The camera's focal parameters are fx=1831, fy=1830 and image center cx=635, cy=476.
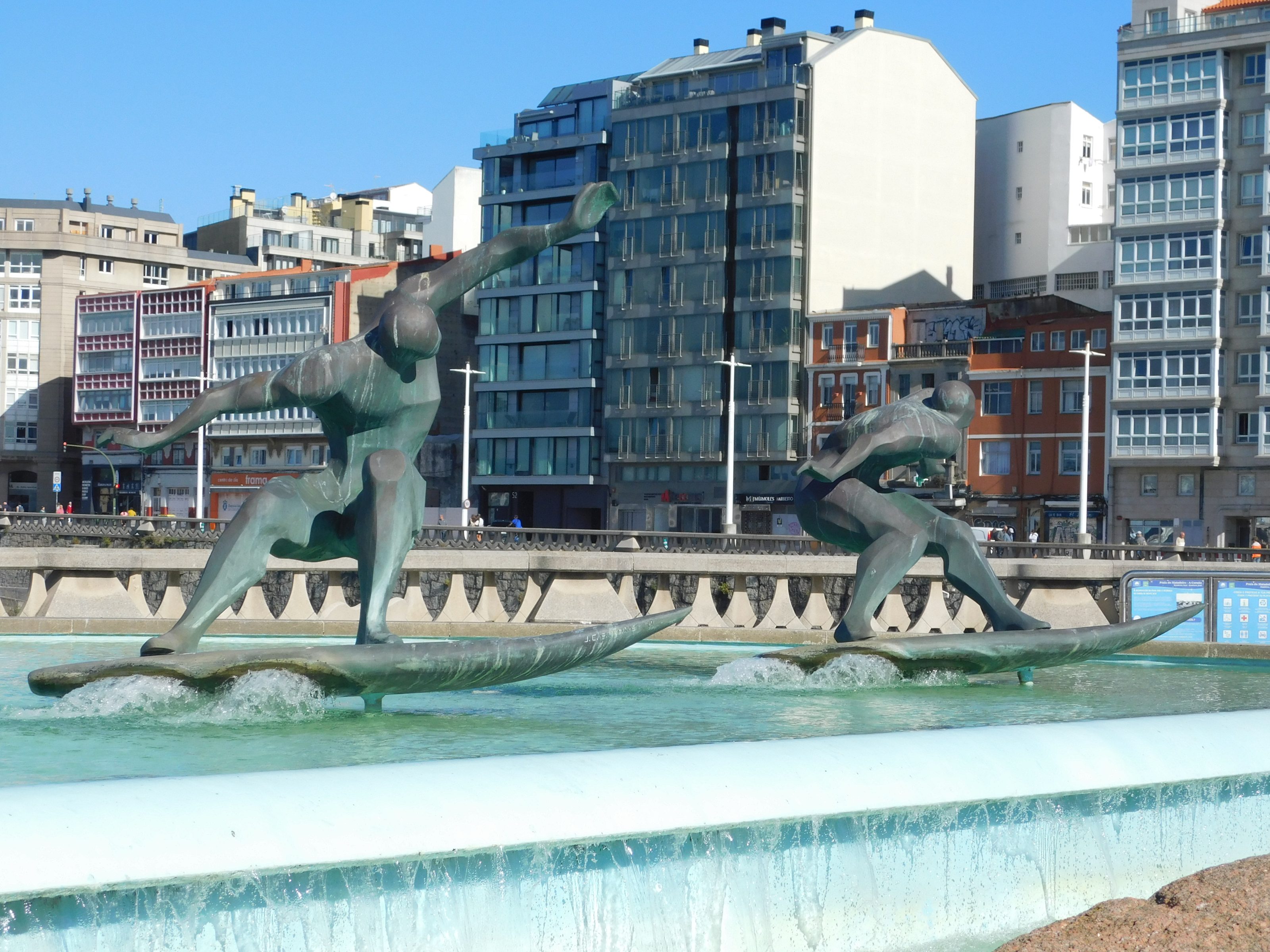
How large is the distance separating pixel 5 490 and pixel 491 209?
1494 inches

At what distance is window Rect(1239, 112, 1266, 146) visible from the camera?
65.1m

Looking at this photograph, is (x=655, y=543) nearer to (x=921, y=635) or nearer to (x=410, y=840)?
(x=921, y=635)

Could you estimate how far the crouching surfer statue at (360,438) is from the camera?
9.74m

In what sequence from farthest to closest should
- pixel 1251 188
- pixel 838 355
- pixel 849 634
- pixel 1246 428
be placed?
pixel 838 355 → pixel 1251 188 → pixel 1246 428 → pixel 849 634

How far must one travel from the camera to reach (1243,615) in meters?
17.1

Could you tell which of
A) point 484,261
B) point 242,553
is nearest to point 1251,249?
point 484,261

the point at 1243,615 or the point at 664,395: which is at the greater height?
the point at 664,395

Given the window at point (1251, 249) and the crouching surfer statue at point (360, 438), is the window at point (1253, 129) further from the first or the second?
the crouching surfer statue at point (360, 438)

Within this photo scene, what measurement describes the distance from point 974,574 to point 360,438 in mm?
5026

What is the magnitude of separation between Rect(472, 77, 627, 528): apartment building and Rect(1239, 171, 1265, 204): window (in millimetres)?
28662

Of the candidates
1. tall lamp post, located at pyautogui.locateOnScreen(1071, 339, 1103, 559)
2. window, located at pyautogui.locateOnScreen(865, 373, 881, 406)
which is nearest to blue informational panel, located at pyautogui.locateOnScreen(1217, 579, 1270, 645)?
tall lamp post, located at pyautogui.locateOnScreen(1071, 339, 1103, 559)

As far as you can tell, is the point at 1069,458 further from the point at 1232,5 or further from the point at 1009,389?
the point at 1232,5

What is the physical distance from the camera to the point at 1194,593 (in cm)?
1747

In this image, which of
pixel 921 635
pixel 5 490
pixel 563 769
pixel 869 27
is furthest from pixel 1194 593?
pixel 5 490
